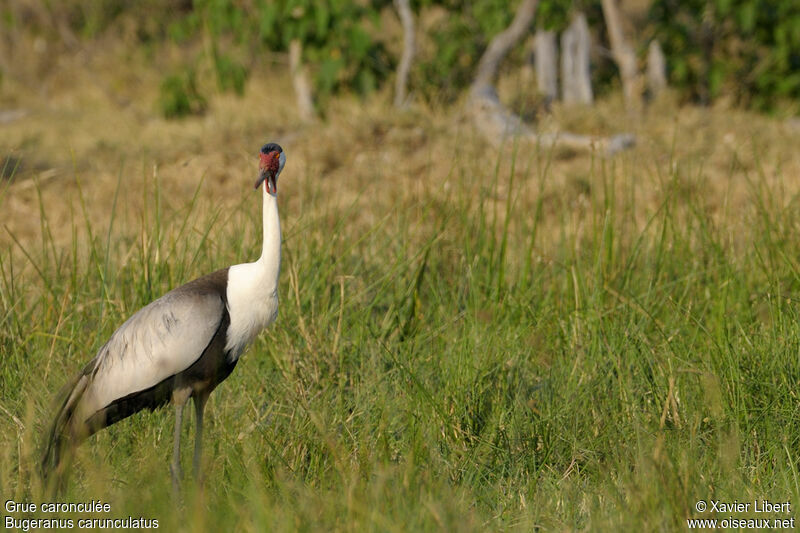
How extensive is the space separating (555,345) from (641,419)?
67 cm

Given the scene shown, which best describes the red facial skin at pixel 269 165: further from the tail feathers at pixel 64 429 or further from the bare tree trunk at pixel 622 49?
the bare tree trunk at pixel 622 49

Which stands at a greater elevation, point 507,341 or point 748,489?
point 507,341

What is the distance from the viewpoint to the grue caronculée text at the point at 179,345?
3.00 metres

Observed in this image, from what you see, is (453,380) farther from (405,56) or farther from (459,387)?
(405,56)

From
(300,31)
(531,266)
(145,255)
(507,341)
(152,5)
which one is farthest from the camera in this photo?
(152,5)

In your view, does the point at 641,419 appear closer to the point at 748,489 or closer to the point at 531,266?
the point at 748,489

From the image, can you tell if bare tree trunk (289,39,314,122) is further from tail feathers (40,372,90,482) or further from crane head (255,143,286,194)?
tail feathers (40,372,90,482)

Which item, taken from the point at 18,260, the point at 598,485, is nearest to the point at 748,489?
the point at 598,485

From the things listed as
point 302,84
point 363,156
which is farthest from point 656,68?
point 363,156

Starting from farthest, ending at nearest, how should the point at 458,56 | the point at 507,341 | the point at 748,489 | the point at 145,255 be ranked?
the point at 458,56 < the point at 145,255 < the point at 507,341 < the point at 748,489

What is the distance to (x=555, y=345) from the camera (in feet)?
12.7

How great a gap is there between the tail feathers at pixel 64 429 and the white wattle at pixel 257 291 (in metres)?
0.46

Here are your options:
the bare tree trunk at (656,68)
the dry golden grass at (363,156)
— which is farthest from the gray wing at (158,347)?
the bare tree trunk at (656,68)

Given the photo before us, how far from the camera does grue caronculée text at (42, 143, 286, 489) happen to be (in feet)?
9.84
